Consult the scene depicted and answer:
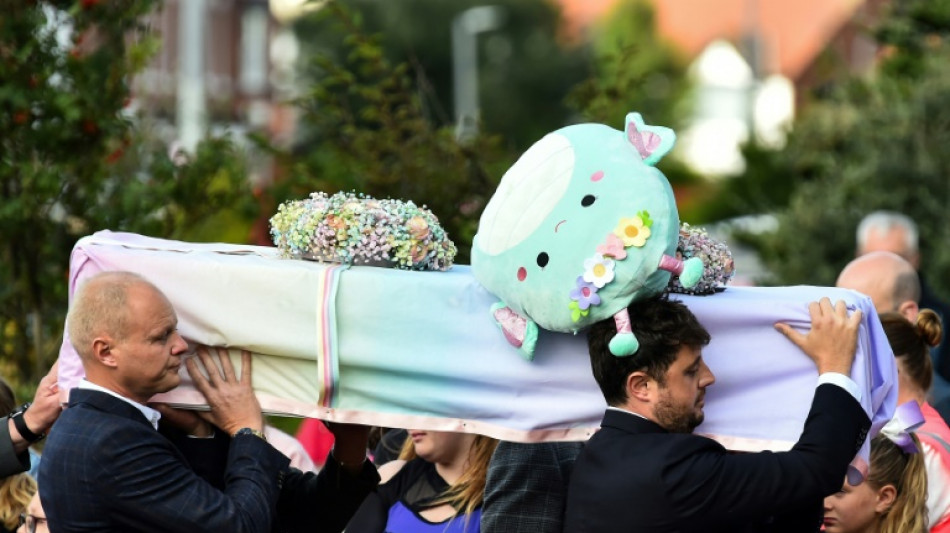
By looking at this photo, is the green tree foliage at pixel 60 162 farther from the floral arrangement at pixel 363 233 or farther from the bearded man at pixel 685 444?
the bearded man at pixel 685 444

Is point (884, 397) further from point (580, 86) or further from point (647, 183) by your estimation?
point (580, 86)

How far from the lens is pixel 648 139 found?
378 centimetres

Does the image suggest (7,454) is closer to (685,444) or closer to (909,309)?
(685,444)

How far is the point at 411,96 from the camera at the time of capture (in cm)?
700

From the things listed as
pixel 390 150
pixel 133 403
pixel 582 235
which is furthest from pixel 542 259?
pixel 390 150

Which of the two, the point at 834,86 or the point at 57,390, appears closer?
the point at 57,390

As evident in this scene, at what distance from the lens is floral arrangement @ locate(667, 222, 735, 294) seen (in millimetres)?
3873

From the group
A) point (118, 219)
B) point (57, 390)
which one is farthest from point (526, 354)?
point (118, 219)

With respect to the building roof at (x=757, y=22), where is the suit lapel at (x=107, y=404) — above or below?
above

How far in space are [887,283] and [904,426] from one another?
165 centimetres

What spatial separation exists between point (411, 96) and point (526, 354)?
3.33 m

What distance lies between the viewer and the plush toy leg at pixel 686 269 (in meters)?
3.65

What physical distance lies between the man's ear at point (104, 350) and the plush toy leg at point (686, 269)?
60.0 inches

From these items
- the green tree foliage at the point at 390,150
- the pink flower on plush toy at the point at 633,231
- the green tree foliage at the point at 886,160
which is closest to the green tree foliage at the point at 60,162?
the green tree foliage at the point at 390,150
